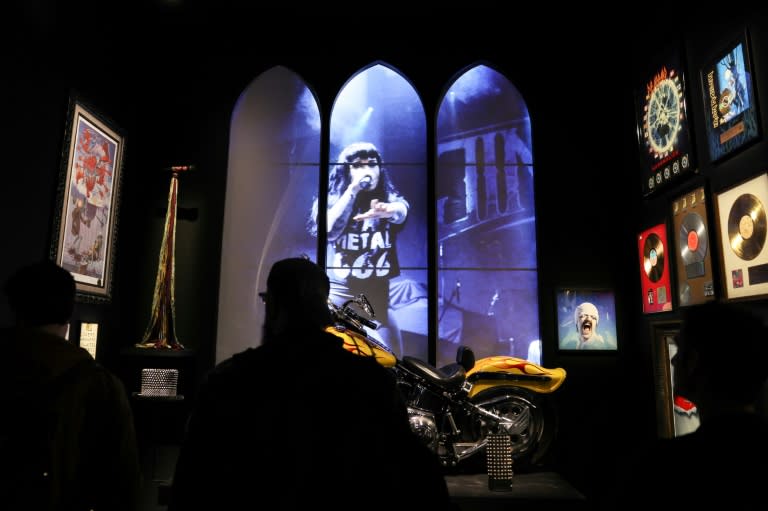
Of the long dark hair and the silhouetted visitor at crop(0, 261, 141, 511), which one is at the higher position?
the long dark hair

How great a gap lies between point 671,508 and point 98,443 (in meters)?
1.33

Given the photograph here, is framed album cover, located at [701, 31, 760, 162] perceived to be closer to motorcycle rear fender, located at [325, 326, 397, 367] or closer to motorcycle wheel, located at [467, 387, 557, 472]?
motorcycle wheel, located at [467, 387, 557, 472]

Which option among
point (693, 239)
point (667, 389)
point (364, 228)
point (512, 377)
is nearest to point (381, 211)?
point (364, 228)

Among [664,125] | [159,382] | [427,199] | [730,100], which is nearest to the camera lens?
[730,100]

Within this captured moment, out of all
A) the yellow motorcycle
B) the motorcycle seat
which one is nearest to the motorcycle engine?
the yellow motorcycle

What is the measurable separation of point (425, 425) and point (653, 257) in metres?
2.03

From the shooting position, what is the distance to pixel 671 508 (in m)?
0.86

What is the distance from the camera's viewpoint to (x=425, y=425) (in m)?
3.40

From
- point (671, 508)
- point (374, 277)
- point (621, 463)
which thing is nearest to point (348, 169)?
point (374, 277)

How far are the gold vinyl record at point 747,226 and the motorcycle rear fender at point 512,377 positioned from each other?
4.88ft

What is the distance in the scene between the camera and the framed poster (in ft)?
10.8

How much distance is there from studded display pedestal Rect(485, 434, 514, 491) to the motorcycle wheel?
0.34m

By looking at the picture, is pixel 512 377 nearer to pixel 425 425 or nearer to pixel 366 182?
pixel 425 425

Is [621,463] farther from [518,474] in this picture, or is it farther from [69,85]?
[69,85]
